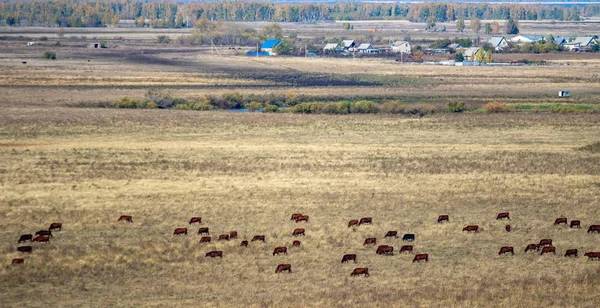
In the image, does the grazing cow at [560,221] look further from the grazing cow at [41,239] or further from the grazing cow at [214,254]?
the grazing cow at [41,239]

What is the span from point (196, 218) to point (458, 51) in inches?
4041

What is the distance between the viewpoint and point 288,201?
102 feet

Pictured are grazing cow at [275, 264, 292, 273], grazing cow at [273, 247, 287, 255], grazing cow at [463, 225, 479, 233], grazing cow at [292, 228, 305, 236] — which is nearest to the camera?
grazing cow at [275, 264, 292, 273]

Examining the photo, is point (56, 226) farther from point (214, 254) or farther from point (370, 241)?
point (370, 241)

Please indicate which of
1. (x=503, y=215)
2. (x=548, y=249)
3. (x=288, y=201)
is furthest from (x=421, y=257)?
(x=288, y=201)

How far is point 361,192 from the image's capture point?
32.8 m

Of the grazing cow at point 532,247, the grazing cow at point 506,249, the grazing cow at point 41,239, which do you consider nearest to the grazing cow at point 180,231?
the grazing cow at point 41,239

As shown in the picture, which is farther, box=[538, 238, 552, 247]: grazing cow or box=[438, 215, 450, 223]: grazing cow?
box=[438, 215, 450, 223]: grazing cow

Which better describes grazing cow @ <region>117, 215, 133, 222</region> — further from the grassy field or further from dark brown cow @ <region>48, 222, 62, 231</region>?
dark brown cow @ <region>48, 222, 62, 231</region>

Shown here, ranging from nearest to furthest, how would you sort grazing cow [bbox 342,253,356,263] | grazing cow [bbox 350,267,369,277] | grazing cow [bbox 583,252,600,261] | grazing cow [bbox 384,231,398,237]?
grazing cow [bbox 350,267,369,277] → grazing cow [bbox 342,253,356,263] → grazing cow [bbox 583,252,600,261] → grazing cow [bbox 384,231,398,237]

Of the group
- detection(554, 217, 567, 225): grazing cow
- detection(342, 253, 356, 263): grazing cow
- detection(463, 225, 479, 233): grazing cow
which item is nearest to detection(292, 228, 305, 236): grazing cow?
detection(342, 253, 356, 263): grazing cow

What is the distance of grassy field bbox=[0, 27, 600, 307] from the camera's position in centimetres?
2134

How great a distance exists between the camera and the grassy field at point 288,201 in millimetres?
21344

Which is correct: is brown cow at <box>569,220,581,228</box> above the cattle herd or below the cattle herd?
below
